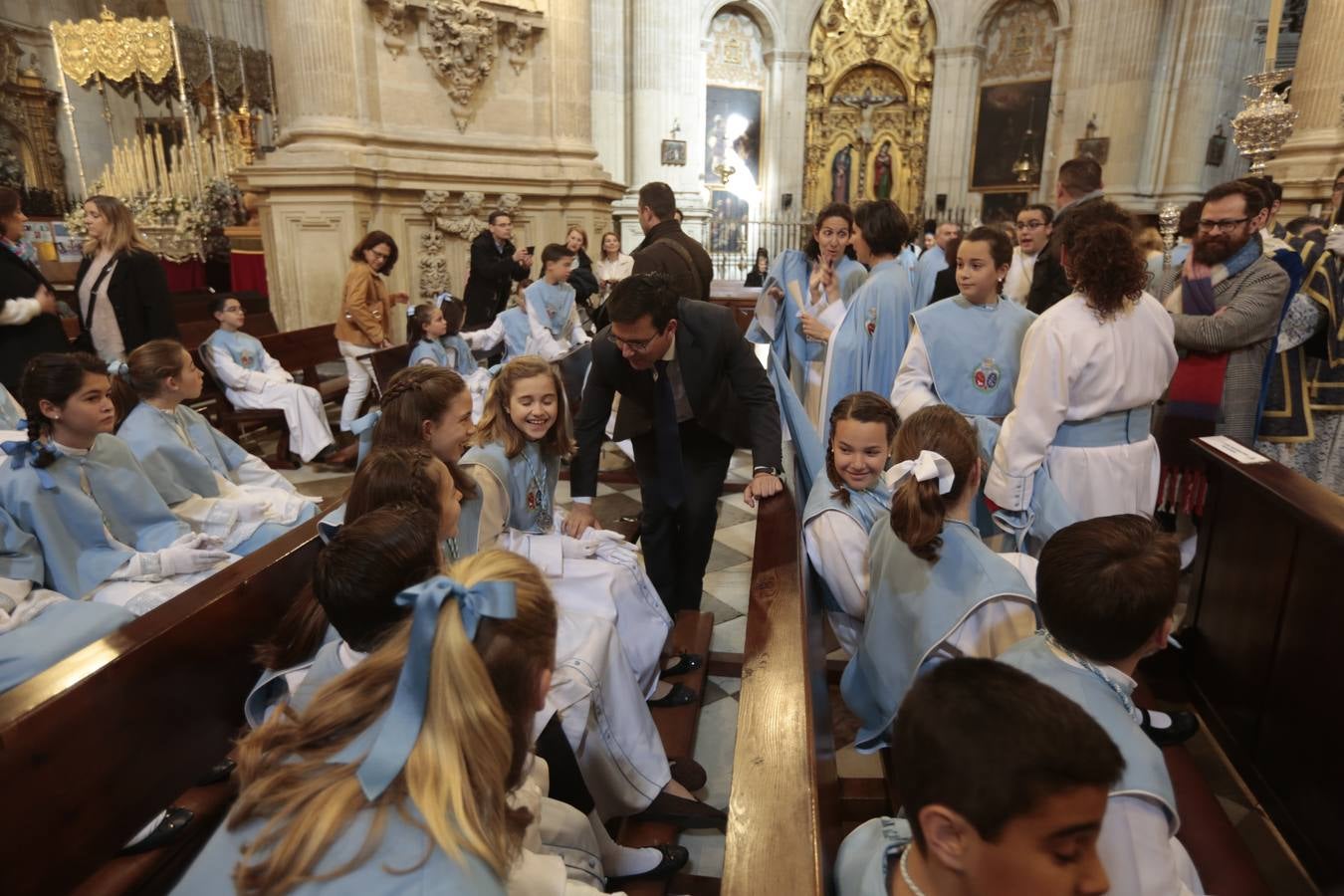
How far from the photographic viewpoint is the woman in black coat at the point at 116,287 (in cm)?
454

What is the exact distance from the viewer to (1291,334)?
11.3 ft

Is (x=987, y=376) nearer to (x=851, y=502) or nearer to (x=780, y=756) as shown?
(x=851, y=502)

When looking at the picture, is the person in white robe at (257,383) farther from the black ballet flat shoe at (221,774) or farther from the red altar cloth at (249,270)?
the red altar cloth at (249,270)

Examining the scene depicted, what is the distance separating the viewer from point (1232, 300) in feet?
10.8

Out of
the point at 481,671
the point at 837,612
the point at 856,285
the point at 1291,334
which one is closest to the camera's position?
the point at 481,671

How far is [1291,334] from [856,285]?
1.99 metres

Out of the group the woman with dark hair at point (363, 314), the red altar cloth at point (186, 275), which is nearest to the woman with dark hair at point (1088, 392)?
the woman with dark hair at point (363, 314)

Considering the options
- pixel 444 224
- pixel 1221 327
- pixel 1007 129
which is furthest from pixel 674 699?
pixel 1007 129

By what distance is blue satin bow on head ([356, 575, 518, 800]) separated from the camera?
95 cm

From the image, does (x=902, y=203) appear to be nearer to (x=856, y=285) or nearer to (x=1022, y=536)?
(x=856, y=285)

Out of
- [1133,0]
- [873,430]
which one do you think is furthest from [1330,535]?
[1133,0]

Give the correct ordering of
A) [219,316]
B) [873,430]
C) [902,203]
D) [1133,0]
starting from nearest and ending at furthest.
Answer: [873,430] < [219,316] < [1133,0] < [902,203]

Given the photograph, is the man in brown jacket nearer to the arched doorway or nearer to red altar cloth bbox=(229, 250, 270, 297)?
red altar cloth bbox=(229, 250, 270, 297)

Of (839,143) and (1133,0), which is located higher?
(1133,0)
